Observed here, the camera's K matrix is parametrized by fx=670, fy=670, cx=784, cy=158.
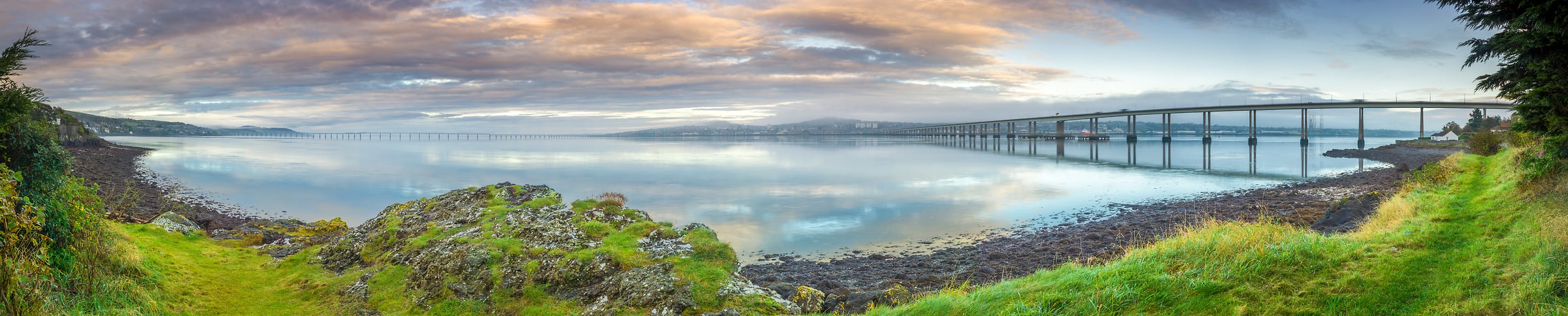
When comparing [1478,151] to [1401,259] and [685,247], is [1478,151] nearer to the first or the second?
[1401,259]

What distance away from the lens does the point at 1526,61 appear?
13008 mm

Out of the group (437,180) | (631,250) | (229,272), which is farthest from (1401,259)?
(437,180)

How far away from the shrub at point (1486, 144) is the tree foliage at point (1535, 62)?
90.5 ft

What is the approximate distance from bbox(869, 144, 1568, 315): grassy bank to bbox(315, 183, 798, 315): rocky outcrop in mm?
2664

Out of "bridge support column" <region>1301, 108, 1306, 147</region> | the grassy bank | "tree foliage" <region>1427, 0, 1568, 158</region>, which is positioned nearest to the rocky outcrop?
the grassy bank

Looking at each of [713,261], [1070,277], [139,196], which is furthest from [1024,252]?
[139,196]

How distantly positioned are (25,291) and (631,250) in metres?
6.48

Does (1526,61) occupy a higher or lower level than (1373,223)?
higher

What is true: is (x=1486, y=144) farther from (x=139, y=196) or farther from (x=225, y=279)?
(x=139, y=196)

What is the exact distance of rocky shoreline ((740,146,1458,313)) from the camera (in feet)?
43.0

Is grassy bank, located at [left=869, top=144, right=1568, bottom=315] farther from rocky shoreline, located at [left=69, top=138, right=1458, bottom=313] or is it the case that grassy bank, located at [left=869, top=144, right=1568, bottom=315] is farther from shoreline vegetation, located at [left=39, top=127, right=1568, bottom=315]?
rocky shoreline, located at [left=69, top=138, right=1458, bottom=313]

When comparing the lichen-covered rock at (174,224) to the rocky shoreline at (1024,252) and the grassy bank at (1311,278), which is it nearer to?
the rocky shoreline at (1024,252)

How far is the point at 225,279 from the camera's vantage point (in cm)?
1137

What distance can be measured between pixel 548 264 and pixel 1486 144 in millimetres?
47650
